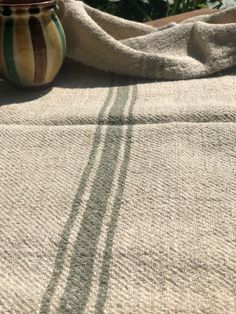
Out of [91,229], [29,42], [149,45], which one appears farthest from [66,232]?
[149,45]

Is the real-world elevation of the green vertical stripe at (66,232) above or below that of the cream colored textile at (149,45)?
below

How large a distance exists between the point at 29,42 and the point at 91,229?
1.25 ft

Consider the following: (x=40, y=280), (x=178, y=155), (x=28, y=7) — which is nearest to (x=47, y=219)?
(x=40, y=280)

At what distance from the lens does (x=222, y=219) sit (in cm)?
54

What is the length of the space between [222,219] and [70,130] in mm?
264

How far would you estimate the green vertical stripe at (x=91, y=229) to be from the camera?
0.45m

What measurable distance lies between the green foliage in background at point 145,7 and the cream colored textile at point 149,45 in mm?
779

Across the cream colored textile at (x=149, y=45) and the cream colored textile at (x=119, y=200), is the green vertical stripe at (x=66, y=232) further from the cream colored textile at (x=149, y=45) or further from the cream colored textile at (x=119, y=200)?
the cream colored textile at (x=149, y=45)

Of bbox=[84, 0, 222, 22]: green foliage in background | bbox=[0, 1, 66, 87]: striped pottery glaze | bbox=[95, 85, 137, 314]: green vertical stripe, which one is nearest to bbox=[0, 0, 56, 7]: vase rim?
bbox=[0, 1, 66, 87]: striped pottery glaze

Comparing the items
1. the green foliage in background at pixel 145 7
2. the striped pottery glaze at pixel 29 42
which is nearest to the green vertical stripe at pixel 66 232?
the striped pottery glaze at pixel 29 42

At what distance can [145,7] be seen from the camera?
1.85 meters

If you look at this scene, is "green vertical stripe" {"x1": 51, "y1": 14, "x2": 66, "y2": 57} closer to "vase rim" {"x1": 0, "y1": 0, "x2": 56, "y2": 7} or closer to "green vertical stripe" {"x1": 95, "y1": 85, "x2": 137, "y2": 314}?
"vase rim" {"x1": 0, "y1": 0, "x2": 56, "y2": 7}

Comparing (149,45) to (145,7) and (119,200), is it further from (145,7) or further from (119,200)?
(145,7)

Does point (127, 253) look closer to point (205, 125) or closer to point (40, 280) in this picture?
point (40, 280)
